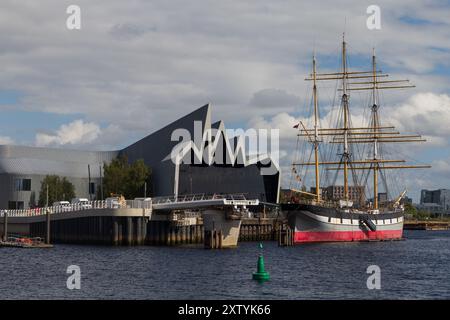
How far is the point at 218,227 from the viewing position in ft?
293

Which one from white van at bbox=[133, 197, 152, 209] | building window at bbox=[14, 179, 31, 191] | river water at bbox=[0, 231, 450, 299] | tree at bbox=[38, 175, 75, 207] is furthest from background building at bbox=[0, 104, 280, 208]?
river water at bbox=[0, 231, 450, 299]

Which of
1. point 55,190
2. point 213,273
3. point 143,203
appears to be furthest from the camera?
point 55,190

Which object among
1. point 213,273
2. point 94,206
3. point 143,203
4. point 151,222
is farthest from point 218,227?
point 213,273

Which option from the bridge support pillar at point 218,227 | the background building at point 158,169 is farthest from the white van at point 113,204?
the background building at point 158,169

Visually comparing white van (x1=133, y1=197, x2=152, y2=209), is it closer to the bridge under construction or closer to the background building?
the bridge under construction

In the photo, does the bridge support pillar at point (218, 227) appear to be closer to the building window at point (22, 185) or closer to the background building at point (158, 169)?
the background building at point (158, 169)

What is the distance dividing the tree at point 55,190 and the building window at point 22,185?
9.96 feet

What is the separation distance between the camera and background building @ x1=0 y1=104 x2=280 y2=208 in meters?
131

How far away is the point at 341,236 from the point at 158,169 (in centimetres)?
3687

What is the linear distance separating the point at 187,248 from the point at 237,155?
4645cm

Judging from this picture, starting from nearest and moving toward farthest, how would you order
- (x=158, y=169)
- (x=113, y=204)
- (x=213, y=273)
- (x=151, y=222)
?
1. (x=213, y=273)
2. (x=151, y=222)
3. (x=113, y=204)
4. (x=158, y=169)

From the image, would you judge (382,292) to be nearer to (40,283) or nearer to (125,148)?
(40,283)

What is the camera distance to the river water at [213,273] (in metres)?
50.8

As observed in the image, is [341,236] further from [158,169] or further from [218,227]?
[158,169]
